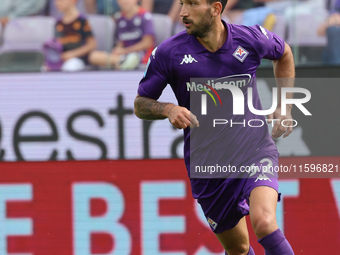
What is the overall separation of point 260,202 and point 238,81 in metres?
0.81

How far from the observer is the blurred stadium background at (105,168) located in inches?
219

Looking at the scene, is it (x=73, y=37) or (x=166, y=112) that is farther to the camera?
(x=73, y=37)

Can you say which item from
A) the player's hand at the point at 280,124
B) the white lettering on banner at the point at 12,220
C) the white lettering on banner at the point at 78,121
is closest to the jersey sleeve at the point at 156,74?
the player's hand at the point at 280,124

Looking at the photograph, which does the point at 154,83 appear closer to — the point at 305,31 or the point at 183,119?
the point at 183,119

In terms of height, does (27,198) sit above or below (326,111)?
below

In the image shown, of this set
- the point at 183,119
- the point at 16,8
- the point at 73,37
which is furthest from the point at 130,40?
the point at 183,119

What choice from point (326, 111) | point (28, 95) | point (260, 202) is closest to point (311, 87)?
point (326, 111)

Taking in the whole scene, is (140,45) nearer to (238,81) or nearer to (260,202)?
(238,81)

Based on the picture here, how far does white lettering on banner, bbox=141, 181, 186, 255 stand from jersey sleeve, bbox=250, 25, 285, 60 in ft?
6.12

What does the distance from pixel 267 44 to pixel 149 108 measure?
893 millimetres

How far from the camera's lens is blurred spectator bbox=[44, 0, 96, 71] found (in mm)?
5805

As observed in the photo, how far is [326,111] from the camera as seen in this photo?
219 inches

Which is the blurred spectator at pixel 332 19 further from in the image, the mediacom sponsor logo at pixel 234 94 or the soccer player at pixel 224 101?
the mediacom sponsor logo at pixel 234 94

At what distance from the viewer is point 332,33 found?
19.0ft
